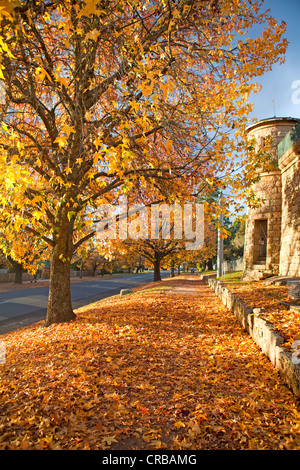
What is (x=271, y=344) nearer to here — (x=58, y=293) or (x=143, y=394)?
(x=143, y=394)

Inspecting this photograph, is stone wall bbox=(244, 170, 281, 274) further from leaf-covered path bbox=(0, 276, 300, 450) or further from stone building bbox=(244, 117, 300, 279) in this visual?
leaf-covered path bbox=(0, 276, 300, 450)

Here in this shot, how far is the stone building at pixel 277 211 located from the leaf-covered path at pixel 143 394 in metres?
6.00

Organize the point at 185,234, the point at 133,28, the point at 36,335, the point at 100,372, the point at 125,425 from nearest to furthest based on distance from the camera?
the point at 125,425
the point at 100,372
the point at 133,28
the point at 36,335
the point at 185,234

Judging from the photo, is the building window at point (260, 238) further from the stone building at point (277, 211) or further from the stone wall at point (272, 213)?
the stone wall at point (272, 213)

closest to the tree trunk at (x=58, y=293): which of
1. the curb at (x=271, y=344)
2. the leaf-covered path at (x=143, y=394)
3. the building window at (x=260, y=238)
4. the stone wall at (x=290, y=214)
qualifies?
the leaf-covered path at (x=143, y=394)

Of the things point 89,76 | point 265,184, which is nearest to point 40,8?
point 89,76

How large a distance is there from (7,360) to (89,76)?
6.36 meters

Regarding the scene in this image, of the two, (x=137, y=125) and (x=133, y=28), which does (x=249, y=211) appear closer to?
(x=137, y=125)

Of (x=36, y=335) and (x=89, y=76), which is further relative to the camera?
(x=36, y=335)

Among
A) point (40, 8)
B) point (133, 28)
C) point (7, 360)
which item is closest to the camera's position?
point (40, 8)

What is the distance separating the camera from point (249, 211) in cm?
1470

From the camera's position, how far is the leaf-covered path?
9.39ft

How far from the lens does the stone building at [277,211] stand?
10.4 m

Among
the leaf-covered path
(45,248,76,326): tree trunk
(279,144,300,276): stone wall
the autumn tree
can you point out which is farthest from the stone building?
(45,248,76,326): tree trunk
